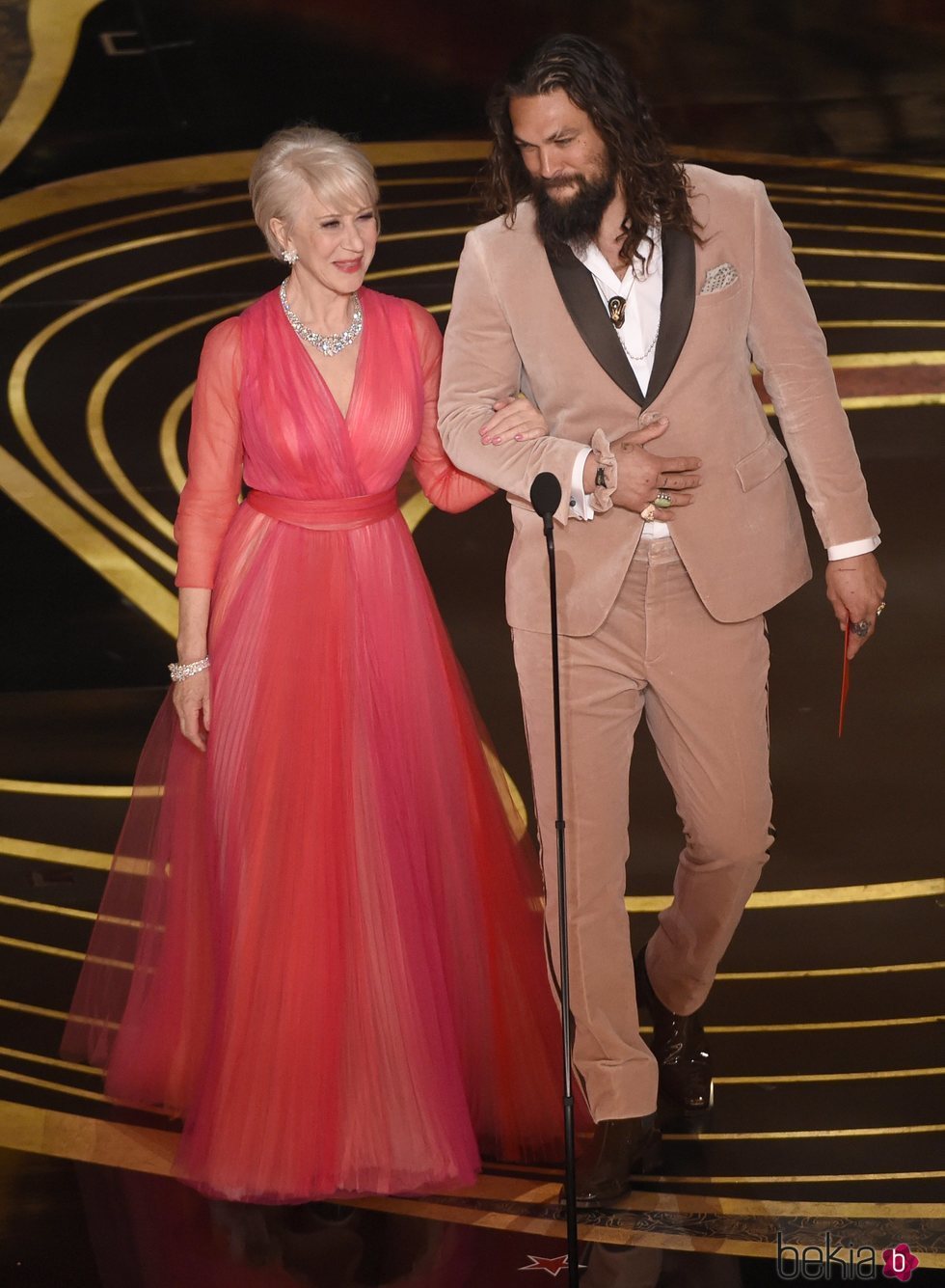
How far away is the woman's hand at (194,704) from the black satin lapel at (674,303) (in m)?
0.99

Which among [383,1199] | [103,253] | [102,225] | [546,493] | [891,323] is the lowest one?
[383,1199]

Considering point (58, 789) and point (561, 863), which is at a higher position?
point (58, 789)

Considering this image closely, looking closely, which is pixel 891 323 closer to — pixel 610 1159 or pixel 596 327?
pixel 596 327

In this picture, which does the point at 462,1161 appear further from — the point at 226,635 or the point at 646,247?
the point at 646,247

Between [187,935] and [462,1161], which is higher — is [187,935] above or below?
above

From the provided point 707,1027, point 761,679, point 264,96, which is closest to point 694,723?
point 761,679

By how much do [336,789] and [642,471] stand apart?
0.79m

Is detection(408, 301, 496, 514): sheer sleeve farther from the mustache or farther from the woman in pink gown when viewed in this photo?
the mustache

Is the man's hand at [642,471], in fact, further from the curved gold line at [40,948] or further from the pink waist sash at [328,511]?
the curved gold line at [40,948]

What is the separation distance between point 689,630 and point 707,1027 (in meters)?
0.94

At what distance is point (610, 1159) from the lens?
3035 mm

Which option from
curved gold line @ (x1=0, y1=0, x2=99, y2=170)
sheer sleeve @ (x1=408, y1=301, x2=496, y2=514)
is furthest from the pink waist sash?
curved gold line @ (x1=0, y1=0, x2=99, y2=170)

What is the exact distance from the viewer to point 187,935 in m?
3.40

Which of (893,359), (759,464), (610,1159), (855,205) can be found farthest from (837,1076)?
(855,205)
